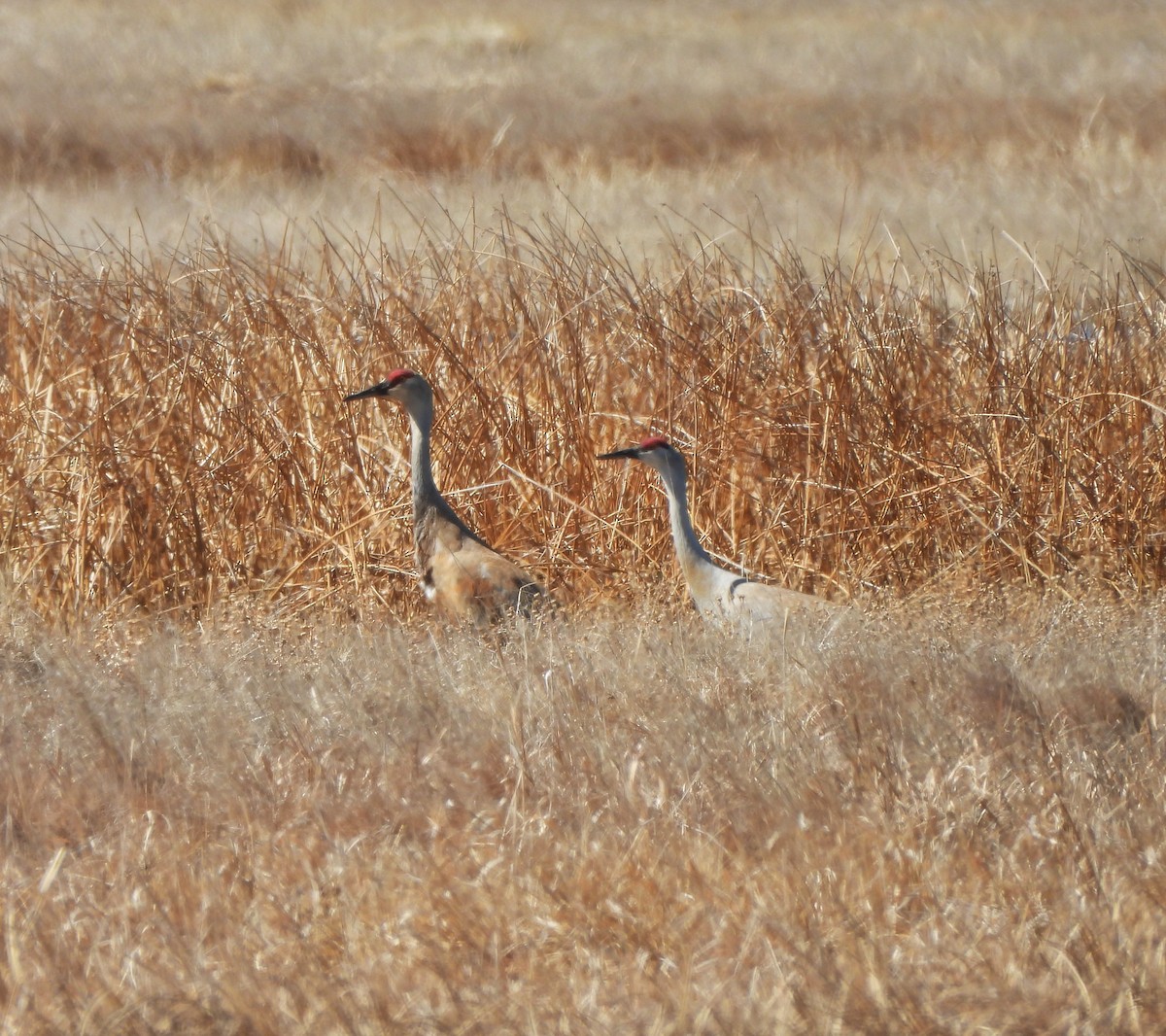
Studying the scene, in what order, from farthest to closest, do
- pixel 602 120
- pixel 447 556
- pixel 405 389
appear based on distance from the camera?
1. pixel 602 120
2. pixel 405 389
3. pixel 447 556

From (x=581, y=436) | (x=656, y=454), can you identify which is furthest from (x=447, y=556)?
(x=581, y=436)

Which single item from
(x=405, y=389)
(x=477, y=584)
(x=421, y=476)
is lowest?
(x=477, y=584)

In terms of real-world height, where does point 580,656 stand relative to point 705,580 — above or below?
above

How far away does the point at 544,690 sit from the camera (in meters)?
3.12

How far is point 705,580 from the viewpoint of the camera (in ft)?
13.3

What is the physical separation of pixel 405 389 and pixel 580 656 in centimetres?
131

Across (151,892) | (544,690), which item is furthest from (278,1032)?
(544,690)

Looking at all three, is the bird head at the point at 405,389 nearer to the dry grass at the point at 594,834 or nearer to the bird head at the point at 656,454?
the bird head at the point at 656,454

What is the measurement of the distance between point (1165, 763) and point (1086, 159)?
40.0ft

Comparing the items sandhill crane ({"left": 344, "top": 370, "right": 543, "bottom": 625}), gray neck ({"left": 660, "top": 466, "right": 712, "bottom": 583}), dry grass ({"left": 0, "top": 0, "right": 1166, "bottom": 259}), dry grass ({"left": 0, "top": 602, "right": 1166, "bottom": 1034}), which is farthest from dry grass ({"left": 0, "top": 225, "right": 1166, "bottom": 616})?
dry grass ({"left": 0, "top": 0, "right": 1166, "bottom": 259})

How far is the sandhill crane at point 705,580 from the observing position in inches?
153

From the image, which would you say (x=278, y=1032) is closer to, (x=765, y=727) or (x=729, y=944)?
(x=729, y=944)

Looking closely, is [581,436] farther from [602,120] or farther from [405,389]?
[602,120]

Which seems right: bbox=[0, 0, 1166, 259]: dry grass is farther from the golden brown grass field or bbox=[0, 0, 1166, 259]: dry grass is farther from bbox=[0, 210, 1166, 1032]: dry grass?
bbox=[0, 210, 1166, 1032]: dry grass
